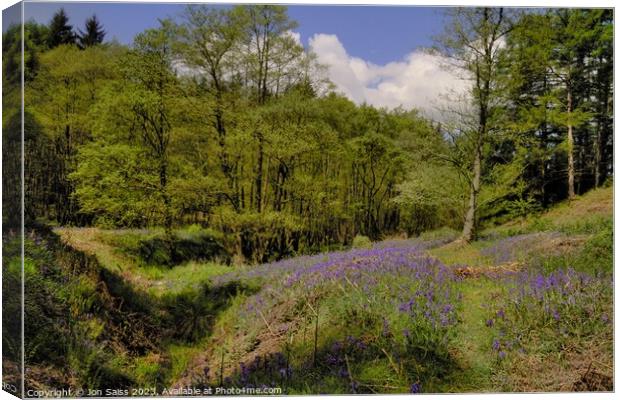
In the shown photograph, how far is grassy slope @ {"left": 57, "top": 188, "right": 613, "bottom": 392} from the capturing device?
6.25m

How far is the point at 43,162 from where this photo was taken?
6.45 m

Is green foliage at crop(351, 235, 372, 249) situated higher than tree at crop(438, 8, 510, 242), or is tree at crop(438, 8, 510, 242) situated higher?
tree at crop(438, 8, 510, 242)

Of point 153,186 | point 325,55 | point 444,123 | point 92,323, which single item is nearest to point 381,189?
point 444,123

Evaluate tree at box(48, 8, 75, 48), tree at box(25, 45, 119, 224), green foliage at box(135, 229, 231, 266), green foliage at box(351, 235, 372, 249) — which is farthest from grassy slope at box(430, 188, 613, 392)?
tree at box(48, 8, 75, 48)

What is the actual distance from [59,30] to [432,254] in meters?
5.27

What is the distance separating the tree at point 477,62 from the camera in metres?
7.00

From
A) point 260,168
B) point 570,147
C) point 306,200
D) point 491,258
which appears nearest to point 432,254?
point 491,258

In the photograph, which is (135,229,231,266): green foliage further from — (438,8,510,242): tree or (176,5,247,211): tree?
(438,8,510,242): tree

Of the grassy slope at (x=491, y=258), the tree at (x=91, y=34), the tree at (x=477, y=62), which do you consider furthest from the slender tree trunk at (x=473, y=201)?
the tree at (x=91, y=34)

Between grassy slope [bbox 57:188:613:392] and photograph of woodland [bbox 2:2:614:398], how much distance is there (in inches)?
1.0

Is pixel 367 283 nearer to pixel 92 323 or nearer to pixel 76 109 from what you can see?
pixel 92 323

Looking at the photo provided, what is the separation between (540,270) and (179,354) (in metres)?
4.56

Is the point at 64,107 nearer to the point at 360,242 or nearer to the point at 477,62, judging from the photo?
the point at 360,242

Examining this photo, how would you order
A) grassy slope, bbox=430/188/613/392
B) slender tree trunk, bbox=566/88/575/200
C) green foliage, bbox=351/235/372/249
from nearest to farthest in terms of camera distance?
1. grassy slope, bbox=430/188/613/392
2. slender tree trunk, bbox=566/88/575/200
3. green foliage, bbox=351/235/372/249
